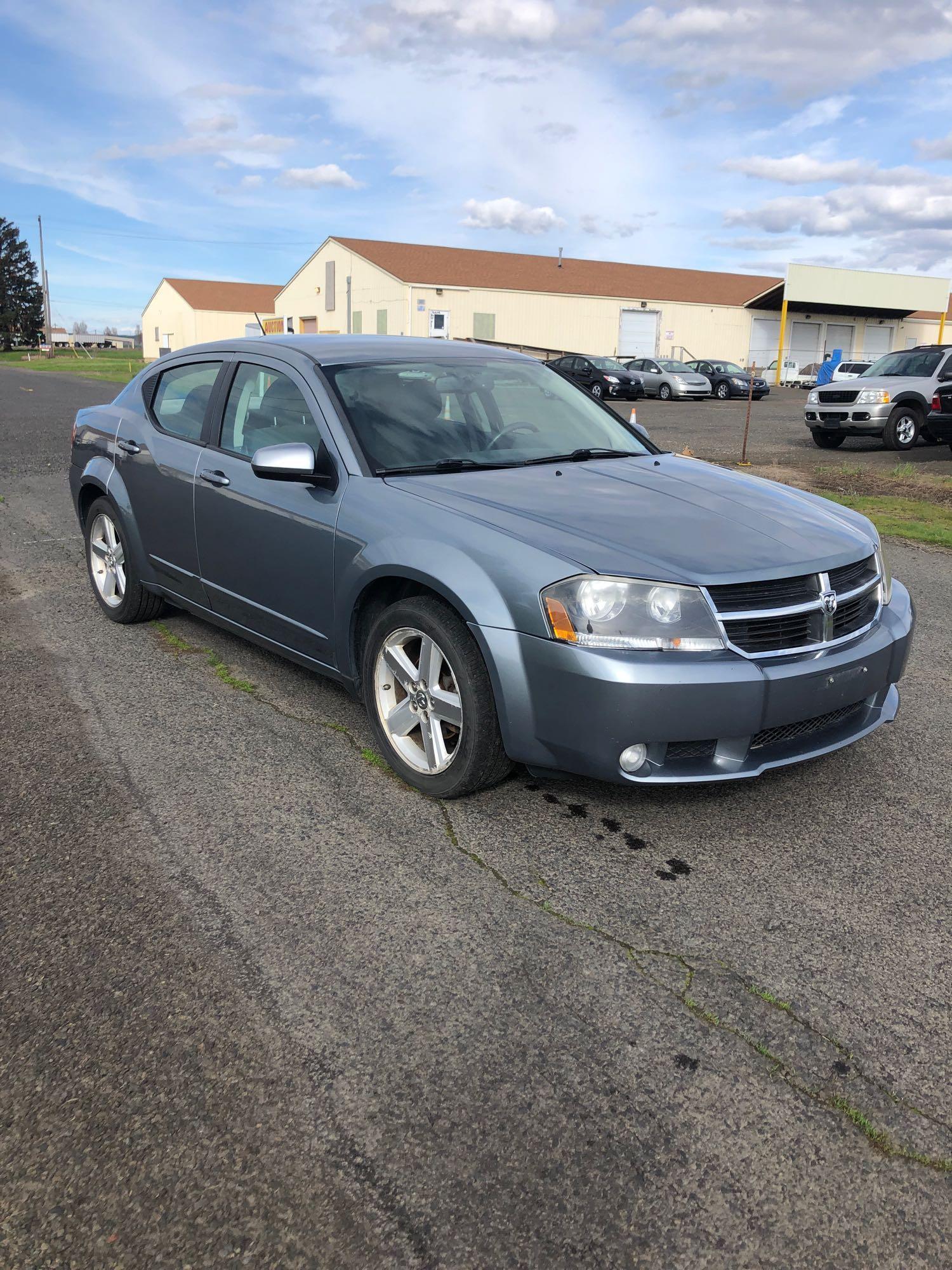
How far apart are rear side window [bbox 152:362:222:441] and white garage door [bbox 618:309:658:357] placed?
A: 151ft

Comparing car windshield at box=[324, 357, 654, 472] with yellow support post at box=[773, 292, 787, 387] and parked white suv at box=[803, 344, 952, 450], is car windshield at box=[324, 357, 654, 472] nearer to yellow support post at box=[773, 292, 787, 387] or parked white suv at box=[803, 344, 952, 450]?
parked white suv at box=[803, 344, 952, 450]

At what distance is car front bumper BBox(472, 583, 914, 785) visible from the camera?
122 inches

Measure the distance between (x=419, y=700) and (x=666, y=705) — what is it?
974 mm

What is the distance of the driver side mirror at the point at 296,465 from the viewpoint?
3.89 metres

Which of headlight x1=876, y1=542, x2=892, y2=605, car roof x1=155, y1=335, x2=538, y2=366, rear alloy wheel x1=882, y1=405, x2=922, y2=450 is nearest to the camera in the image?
headlight x1=876, y1=542, x2=892, y2=605

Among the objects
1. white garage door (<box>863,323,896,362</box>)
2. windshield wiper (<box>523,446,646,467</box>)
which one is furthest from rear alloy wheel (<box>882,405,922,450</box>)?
white garage door (<box>863,323,896,362</box>)

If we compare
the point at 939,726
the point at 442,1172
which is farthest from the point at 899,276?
the point at 442,1172

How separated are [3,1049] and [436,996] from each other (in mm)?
1018

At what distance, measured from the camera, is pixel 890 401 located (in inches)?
687

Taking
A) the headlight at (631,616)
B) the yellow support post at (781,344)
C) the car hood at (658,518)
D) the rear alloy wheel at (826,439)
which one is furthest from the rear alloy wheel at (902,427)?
the yellow support post at (781,344)

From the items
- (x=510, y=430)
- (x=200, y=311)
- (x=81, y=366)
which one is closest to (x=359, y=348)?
(x=510, y=430)

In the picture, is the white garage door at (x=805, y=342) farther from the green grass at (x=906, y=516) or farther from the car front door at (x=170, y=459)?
the car front door at (x=170, y=459)

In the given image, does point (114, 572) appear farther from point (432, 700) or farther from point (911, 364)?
point (911, 364)

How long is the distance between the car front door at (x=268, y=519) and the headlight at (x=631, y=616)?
1.19 meters
